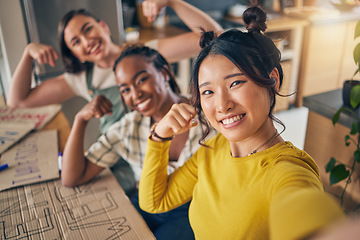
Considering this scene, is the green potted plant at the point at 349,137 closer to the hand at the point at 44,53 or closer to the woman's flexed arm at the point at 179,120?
the woman's flexed arm at the point at 179,120

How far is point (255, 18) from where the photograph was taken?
661mm

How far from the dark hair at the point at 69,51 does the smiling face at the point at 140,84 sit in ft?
1.58

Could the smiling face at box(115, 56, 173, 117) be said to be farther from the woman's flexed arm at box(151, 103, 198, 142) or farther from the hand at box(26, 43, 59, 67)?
the hand at box(26, 43, 59, 67)

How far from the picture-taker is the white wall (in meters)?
1.79

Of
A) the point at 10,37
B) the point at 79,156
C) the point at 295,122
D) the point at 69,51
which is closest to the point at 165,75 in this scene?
the point at 79,156

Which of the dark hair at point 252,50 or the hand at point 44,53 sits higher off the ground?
the dark hair at point 252,50

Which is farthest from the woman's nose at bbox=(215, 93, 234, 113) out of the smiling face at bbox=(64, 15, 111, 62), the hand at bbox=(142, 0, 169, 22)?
the smiling face at bbox=(64, 15, 111, 62)

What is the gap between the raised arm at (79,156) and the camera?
102 centimetres

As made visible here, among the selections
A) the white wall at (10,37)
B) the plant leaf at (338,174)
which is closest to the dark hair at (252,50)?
the plant leaf at (338,174)

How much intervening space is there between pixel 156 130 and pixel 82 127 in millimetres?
479

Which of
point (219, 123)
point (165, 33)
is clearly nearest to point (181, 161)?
point (219, 123)

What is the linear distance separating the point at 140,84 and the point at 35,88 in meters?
0.76

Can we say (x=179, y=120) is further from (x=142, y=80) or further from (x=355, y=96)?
(x=355, y=96)

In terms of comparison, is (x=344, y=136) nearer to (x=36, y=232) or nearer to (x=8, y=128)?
(x=36, y=232)
